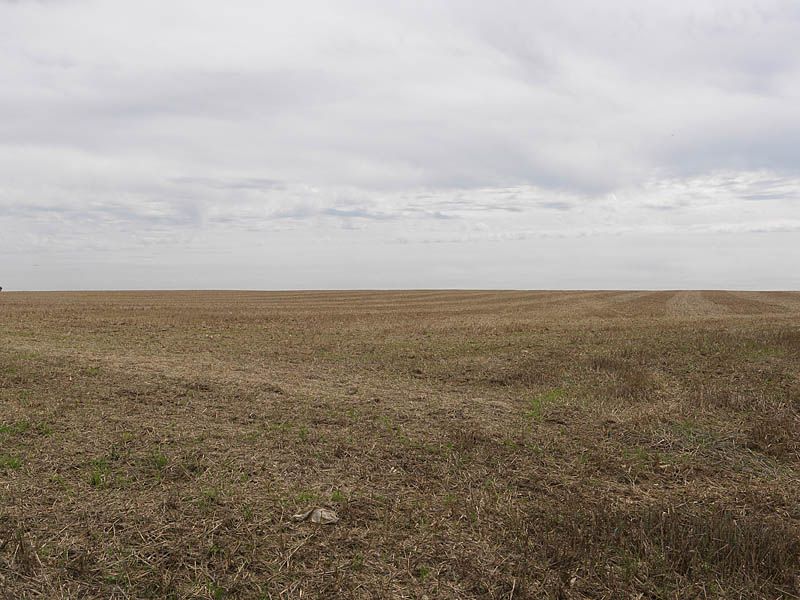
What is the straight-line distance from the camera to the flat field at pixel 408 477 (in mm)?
5547

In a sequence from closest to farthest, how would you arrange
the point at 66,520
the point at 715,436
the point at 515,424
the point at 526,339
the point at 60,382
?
the point at 66,520 → the point at 715,436 → the point at 515,424 → the point at 60,382 → the point at 526,339

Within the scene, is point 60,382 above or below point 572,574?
above

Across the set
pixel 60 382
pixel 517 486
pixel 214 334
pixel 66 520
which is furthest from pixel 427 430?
pixel 214 334

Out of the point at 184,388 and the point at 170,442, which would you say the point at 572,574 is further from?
the point at 184,388

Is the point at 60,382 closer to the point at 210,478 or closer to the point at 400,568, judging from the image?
the point at 210,478

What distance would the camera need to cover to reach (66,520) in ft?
21.2

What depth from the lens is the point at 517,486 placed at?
766cm

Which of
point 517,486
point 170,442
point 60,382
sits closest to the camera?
A: point 517,486

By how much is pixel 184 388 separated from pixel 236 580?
7820 mm

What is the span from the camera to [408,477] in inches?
310

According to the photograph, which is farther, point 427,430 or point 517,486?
point 427,430

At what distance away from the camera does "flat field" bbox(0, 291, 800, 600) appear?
5547 millimetres

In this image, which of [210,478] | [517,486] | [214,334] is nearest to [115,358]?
[214,334]

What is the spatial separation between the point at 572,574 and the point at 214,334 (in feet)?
66.9
